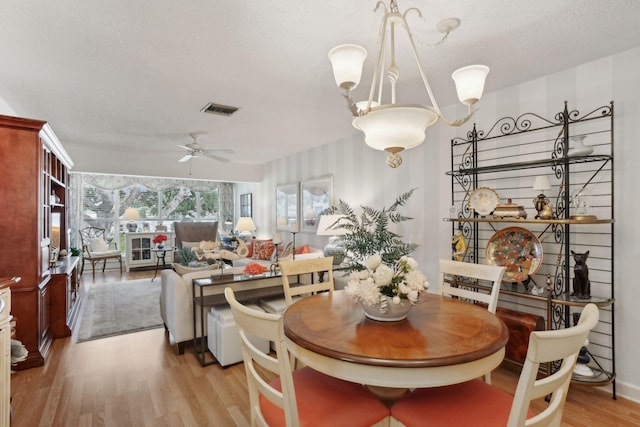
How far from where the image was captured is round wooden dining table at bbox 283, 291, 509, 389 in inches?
47.4

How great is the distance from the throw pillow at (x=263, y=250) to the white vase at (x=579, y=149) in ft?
15.2

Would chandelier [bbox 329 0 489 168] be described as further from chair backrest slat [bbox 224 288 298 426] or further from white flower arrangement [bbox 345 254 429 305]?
chair backrest slat [bbox 224 288 298 426]

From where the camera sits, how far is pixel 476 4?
177 centimetres

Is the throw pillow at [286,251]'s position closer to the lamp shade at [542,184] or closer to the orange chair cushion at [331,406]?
the lamp shade at [542,184]

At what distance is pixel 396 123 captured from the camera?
160cm

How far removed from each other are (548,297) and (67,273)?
4563 mm

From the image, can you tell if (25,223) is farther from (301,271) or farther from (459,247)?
(459,247)

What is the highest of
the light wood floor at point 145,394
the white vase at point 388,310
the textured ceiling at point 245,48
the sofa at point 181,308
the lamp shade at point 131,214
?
the textured ceiling at point 245,48

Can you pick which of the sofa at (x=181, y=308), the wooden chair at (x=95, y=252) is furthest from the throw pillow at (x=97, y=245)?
the sofa at (x=181, y=308)

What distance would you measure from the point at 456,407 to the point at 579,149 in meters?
2.04

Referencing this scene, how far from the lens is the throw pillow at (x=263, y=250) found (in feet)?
19.3

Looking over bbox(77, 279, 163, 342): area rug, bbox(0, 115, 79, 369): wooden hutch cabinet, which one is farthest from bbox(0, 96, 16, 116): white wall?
bbox(77, 279, 163, 342): area rug

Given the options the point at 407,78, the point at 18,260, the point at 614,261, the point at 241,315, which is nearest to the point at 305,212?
the point at 407,78

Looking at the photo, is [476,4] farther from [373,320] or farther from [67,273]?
[67,273]
